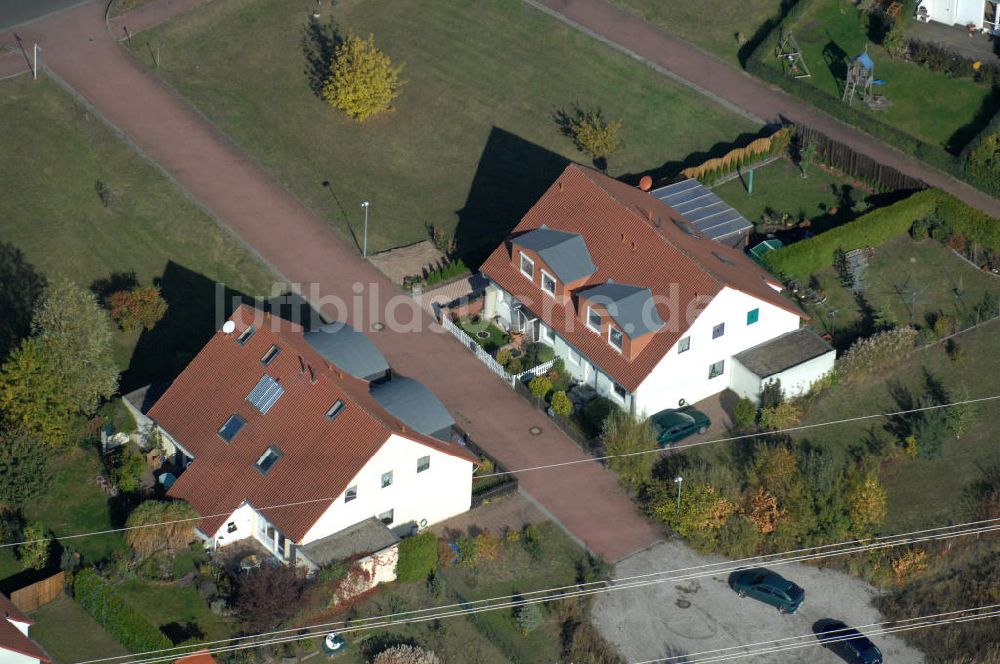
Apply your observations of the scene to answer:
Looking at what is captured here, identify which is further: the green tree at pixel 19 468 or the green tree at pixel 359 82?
the green tree at pixel 359 82

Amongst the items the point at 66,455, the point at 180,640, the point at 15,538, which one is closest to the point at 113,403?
the point at 66,455

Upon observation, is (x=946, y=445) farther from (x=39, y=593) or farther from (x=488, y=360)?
(x=39, y=593)

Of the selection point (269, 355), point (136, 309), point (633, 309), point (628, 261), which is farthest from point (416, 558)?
point (136, 309)

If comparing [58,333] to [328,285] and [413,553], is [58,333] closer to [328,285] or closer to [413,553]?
[328,285]

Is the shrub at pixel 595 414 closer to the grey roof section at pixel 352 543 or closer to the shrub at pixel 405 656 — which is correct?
the grey roof section at pixel 352 543

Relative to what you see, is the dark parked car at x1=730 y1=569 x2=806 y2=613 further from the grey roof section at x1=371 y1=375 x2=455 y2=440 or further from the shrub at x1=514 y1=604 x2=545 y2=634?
the grey roof section at x1=371 y1=375 x2=455 y2=440

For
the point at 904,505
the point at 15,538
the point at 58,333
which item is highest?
the point at 904,505

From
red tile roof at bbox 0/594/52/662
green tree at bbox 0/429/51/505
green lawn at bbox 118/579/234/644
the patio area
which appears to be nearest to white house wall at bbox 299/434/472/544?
green lawn at bbox 118/579/234/644

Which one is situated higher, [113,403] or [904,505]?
[904,505]

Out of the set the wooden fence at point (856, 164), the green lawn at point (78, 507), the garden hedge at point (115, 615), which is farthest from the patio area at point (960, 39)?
the garden hedge at point (115, 615)
